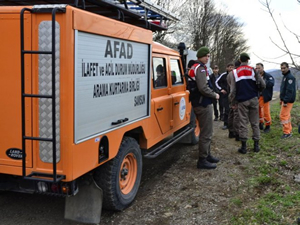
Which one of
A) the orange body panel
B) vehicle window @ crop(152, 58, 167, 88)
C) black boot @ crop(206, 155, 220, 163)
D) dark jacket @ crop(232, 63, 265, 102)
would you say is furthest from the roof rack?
black boot @ crop(206, 155, 220, 163)

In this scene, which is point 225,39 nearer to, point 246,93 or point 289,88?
point 289,88

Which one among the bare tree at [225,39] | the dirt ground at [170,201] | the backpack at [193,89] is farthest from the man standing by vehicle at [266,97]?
the bare tree at [225,39]

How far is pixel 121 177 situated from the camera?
411cm

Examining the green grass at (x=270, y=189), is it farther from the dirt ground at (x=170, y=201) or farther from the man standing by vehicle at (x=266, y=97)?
the man standing by vehicle at (x=266, y=97)

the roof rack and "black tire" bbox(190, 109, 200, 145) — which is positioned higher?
the roof rack

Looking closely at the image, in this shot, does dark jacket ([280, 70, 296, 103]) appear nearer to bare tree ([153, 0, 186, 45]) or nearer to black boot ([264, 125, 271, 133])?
black boot ([264, 125, 271, 133])

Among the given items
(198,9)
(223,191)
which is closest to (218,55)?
(198,9)

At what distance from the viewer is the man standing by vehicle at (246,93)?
6.40 metres

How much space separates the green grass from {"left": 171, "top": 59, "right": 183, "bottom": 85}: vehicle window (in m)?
2.01

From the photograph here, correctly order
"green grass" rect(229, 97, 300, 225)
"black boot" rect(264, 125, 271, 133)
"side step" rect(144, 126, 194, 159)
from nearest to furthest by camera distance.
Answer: "green grass" rect(229, 97, 300, 225) → "side step" rect(144, 126, 194, 159) → "black boot" rect(264, 125, 271, 133)

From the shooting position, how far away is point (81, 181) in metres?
3.67

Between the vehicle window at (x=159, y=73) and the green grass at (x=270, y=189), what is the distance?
202 centimetres

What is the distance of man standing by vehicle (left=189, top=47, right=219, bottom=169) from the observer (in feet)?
17.6

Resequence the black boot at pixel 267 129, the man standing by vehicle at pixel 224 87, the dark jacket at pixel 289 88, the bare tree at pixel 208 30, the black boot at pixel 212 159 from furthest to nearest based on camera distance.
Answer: the bare tree at pixel 208 30 < the man standing by vehicle at pixel 224 87 < the black boot at pixel 267 129 < the dark jacket at pixel 289 88 < the black boot at pixel 212 159
